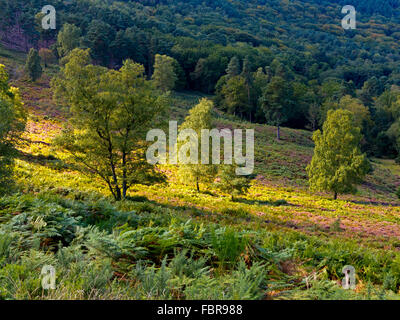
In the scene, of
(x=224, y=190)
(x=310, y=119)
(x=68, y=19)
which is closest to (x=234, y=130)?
(x=224, y=190)

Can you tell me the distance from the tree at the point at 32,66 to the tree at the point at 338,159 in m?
56.2

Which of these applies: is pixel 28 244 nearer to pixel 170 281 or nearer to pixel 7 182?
pixel 170 281

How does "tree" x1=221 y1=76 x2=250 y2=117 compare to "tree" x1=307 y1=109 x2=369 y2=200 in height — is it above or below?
above

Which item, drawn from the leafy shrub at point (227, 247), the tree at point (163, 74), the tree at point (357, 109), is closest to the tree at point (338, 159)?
the leafy shrub at point (227, 247)

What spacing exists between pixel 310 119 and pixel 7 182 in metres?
81.1

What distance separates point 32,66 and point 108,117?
52763 millimetres

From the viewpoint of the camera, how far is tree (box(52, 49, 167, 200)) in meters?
17.8

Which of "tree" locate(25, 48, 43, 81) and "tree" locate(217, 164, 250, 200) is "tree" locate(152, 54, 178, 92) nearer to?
"tree" locate(25, 48, 43, 81)

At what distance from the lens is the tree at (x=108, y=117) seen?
1775 cm

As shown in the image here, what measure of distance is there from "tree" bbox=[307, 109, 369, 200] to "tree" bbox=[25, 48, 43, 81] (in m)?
56.2

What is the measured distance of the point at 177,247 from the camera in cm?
495

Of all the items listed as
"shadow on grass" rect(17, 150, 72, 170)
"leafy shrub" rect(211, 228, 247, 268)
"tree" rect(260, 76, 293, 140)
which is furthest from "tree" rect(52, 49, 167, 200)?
"tree" rect(260, 76, 293, 140)

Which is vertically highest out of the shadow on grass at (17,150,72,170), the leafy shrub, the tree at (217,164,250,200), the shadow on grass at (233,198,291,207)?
the leafy shrub

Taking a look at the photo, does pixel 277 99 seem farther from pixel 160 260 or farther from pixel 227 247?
pixel 160 260
